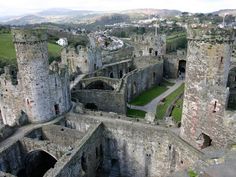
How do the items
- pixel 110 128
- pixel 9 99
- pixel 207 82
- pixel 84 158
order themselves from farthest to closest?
pixel 9 99
pixel 110 128
pixel 84 158
pixel 207 82

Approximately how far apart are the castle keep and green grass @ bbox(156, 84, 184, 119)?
11466 mm

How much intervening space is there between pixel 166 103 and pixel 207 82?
1829 centimetres

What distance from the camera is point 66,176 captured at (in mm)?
15117

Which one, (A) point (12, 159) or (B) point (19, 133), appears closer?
(A) point (12, 159)

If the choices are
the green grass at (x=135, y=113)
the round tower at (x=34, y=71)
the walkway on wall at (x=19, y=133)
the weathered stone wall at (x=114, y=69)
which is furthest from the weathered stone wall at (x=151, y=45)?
the round tower at (x=34, y=71)

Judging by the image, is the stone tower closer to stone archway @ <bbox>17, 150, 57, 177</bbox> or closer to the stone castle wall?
stone archway @ <bbox>17, 150, 57, 177</bbox>

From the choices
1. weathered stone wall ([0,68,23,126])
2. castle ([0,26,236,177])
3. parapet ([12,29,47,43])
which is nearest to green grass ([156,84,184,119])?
castle ([0,26,236,177])

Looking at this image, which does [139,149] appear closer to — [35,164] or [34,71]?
[35,164]

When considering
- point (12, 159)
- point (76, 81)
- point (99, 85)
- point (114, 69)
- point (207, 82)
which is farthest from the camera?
point (114, 69)

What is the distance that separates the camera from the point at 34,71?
20.0m

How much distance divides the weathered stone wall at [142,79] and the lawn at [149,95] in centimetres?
59

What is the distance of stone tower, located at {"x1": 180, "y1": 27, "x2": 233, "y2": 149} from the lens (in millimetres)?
13789

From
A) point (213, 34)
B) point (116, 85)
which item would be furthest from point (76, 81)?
point (213, 34)

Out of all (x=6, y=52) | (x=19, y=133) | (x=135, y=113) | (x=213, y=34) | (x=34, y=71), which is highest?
(x=213, y=34)
